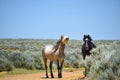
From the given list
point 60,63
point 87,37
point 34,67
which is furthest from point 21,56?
point 87,37

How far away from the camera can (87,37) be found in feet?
58.9

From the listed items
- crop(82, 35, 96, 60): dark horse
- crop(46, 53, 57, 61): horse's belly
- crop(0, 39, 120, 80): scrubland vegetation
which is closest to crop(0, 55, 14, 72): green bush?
crop(0, 39, 120, 80): scrubland vegetation

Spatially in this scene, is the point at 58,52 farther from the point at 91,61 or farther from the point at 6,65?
the point at 6,65

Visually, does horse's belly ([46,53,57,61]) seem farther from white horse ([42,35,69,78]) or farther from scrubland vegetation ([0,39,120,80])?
scrubland vegetation ([0,39,120,80])

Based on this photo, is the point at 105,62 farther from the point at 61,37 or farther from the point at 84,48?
the point at 61,37

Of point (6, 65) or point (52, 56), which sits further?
point (6, 65)

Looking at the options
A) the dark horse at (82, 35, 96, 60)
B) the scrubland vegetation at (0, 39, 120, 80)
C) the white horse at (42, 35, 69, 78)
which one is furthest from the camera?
the white horse at (42, 35, 69, 78)

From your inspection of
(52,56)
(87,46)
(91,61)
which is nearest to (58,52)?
(52,56)

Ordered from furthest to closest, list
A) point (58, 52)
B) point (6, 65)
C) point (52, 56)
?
point (6, 65) < point (52, 56) < point (58, 52)

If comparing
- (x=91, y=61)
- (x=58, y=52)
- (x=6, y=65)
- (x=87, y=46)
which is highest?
(x=87, y=46)

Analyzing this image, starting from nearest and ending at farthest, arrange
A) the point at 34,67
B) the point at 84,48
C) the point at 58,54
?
the point at 84,48
the point at 58,54
the point at 34,67

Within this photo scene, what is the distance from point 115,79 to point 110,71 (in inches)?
12.1

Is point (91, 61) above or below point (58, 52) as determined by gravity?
below

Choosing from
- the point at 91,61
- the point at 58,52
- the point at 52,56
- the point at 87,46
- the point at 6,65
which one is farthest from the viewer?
the point at 6,65
